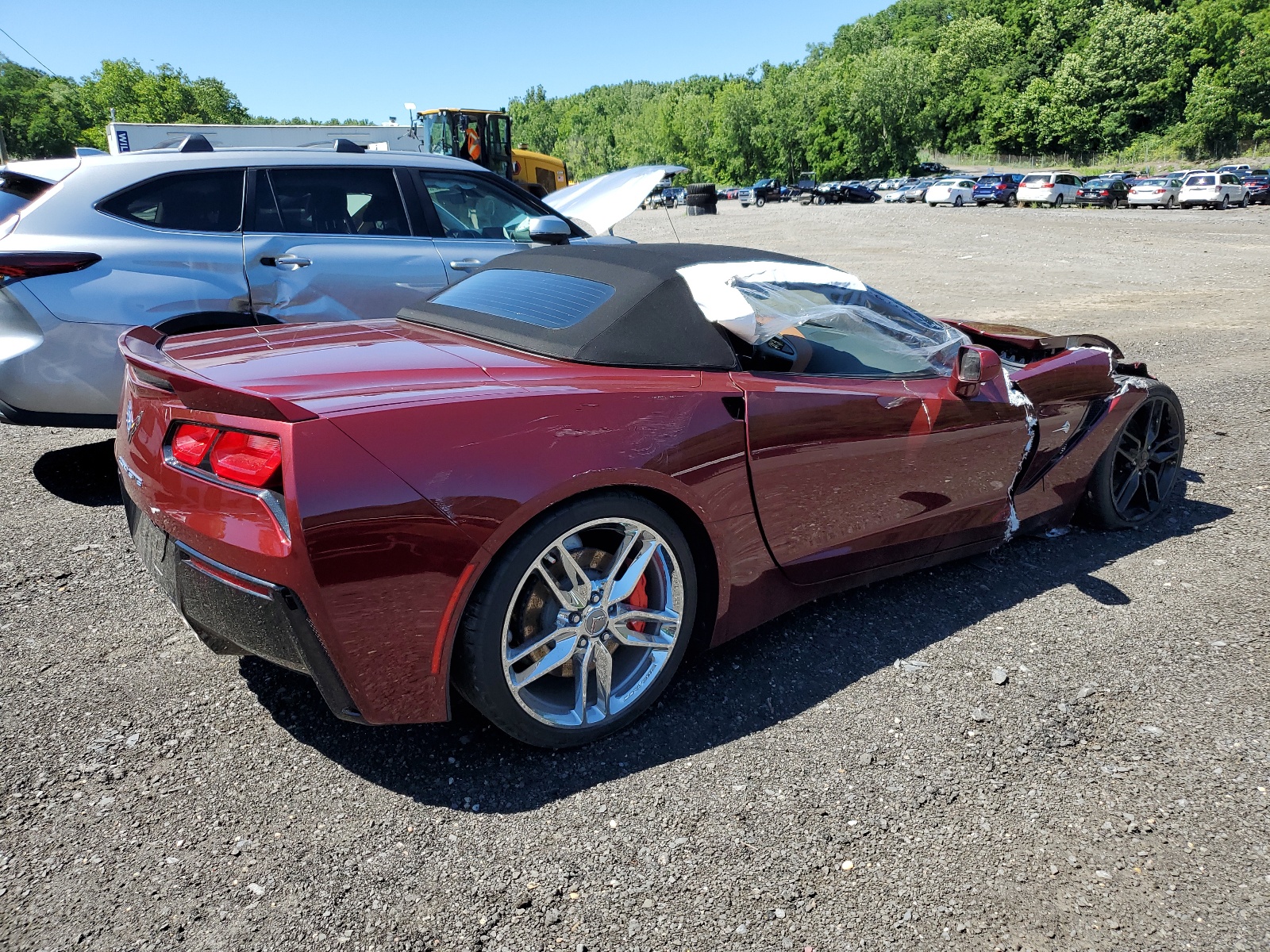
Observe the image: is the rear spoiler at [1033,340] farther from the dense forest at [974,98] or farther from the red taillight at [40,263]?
the dense forest at [974,98]

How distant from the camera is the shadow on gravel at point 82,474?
4.50 metres

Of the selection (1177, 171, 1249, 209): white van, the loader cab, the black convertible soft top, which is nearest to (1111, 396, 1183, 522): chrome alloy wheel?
the black convertible soft top

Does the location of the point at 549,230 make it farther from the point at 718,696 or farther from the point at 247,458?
the point at 247,458

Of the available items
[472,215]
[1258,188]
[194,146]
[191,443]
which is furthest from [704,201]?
[1258,188]

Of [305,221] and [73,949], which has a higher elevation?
[305,221]

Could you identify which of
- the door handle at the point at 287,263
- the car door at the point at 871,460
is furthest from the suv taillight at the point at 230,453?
the door handle at the point at 287,263

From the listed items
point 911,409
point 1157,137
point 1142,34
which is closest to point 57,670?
point 911,409

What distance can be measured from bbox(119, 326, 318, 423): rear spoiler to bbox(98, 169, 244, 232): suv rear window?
7.86ft

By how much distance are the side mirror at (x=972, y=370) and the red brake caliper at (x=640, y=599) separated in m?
1.45

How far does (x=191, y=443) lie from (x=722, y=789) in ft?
5.46

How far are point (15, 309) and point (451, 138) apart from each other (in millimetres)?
22833

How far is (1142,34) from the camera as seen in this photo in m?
80.0

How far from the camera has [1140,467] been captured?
4.23m

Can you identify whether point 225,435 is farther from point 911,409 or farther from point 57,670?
point 911,409
